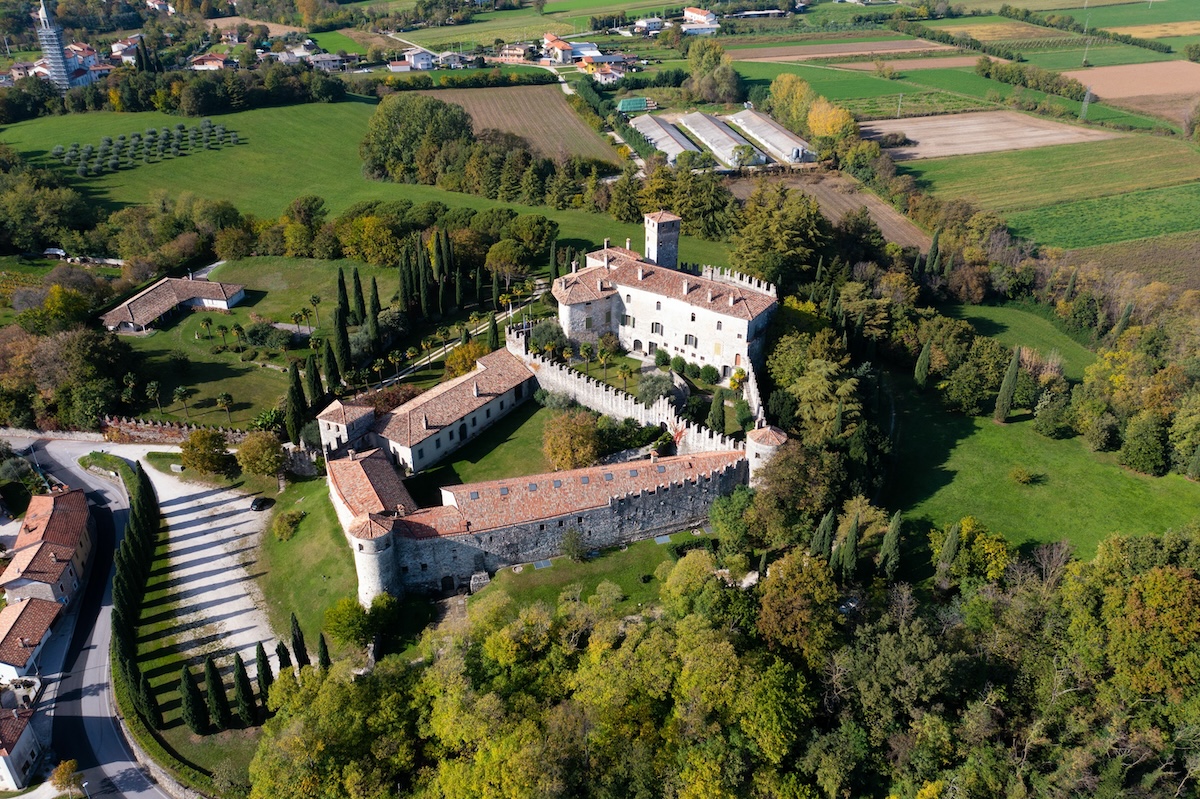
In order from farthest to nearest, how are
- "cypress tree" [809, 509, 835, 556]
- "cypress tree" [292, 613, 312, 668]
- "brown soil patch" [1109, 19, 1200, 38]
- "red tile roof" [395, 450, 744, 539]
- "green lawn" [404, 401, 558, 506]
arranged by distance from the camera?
"brown soil patch" [1109, 19, 1200, 38] < "green lawn" [404, 401, 558, 506] < "red tile roof" [395, 450, 744, 539] < "cypress tree" [809, 509, 835, 556] < "cypress tree" [292, 613, 312, 668]

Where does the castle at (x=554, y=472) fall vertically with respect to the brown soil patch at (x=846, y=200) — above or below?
below

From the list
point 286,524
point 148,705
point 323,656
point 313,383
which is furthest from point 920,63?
point 148,705

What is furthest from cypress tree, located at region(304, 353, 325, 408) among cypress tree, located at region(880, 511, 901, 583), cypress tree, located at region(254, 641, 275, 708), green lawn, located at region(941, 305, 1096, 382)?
green lawn, located at region(941, 305, 1096, 382)

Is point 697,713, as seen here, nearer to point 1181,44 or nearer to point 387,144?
point 387,144

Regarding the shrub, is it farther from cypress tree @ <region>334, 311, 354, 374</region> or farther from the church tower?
the church tower

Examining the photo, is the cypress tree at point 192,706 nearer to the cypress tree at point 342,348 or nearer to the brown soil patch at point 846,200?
the cypress tree at point 342,348

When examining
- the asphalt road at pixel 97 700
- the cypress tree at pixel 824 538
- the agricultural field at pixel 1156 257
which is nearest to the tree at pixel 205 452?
the asphalt road at pixel 97 700
